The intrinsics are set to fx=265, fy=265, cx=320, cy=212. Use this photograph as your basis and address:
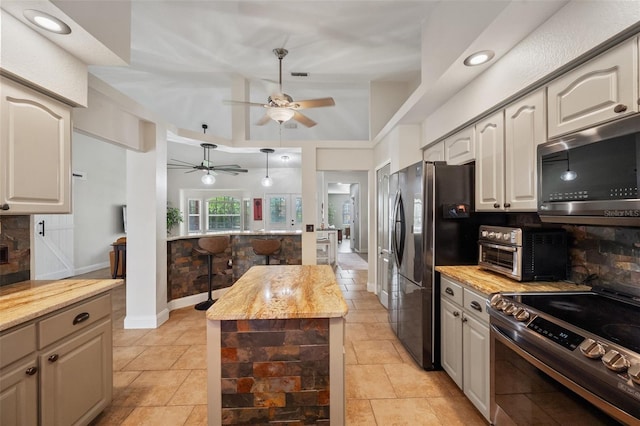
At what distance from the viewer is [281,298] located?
59.4 inches

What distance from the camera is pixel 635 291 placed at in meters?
1.41

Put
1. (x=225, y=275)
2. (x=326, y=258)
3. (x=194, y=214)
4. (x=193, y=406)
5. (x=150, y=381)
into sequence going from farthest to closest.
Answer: (x=194, y=214)
(x=326, y=258)
(x=225, y=275)
(x=150, y=381)
(x=193, y=406)

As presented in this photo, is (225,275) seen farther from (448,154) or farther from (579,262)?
(579,262)

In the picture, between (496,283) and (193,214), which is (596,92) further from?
(193,214)

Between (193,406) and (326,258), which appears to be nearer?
(193,406)

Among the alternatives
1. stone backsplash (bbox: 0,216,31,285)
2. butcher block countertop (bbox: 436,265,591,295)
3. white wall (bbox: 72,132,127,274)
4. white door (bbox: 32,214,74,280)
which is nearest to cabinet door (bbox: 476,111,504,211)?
butcher block countertop (bbox: 436,265,591,295)

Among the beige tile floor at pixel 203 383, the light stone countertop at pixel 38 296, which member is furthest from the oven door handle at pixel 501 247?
the light stone countertop at pixel 38 296

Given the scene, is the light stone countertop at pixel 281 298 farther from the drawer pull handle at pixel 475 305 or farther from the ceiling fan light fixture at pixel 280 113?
the ceiling fan light fixture at pixel 280 113

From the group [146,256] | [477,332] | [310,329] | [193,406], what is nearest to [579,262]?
[477,332]

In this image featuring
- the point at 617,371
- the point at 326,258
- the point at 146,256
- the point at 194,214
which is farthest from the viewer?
the point at 194,214

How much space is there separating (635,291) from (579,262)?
0.31m

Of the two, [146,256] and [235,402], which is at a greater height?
[146,256]

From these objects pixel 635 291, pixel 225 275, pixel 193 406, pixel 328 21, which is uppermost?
pixel 328 21

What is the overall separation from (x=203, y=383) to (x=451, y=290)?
2.12m
